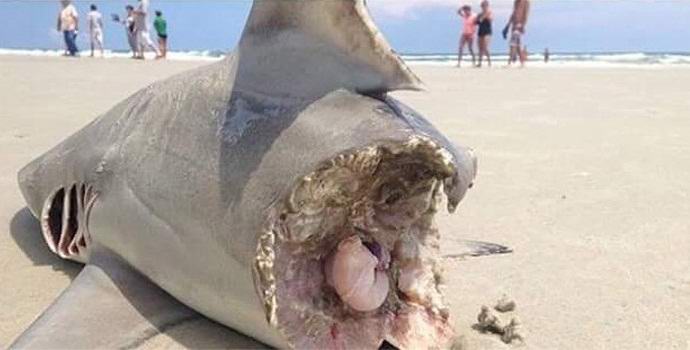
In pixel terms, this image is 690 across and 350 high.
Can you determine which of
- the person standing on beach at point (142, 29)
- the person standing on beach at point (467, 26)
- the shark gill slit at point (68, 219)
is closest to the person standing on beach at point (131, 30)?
the person standing on beach at point (142, 29)

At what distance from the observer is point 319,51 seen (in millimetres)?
2152

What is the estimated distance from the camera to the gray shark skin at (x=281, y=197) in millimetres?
2070

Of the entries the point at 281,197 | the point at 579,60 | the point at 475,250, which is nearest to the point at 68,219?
the point at 281,197

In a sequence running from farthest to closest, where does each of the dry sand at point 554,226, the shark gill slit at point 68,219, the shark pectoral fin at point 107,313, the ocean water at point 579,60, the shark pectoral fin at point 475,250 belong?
the ocean water at point 579,60, the shark pectoral fin at point 475,250, the shark gill slit at point 68,219, the dry sand at point 554,226, the shark pectoral fin at point 107,313

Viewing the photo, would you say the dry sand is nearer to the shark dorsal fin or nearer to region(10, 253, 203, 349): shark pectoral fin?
region(10, 253, 203, 349): shark pectoral fin

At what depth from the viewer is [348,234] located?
2260 mm

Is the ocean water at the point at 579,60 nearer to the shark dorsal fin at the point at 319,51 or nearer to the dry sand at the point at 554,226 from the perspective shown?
the dry sand at the point at 554,226

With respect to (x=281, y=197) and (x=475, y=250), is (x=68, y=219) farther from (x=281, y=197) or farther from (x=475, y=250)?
(x=475, y=250)

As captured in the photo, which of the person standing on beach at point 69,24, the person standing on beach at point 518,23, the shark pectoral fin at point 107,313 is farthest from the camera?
Answer: the person standing on beach at point 69,24

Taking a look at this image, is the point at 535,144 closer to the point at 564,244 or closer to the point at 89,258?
the point at 564,244

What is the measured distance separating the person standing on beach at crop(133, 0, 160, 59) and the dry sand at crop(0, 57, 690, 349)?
1125 centimetres

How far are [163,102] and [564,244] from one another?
1744 mm

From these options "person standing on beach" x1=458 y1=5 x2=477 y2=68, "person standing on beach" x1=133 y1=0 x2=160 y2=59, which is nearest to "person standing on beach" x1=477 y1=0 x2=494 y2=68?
"person standing on beach" x1=458 y1=5 x2=477 y2=68

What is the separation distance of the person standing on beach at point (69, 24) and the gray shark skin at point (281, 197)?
17.2m
